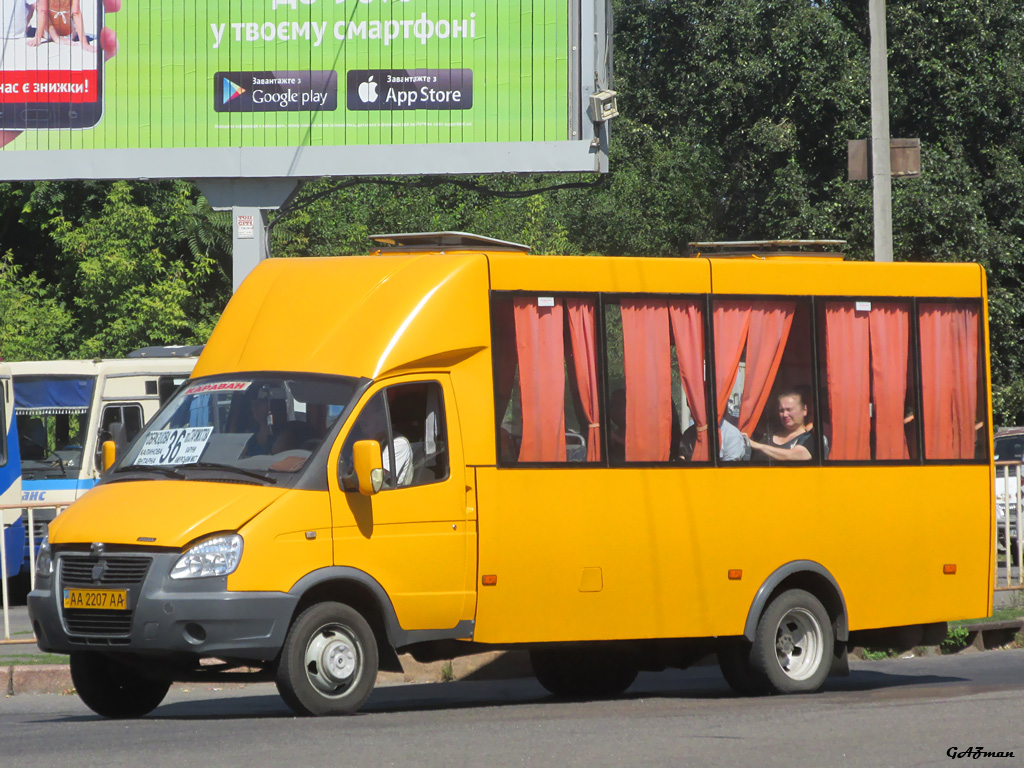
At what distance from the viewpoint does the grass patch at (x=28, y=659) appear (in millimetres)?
11664

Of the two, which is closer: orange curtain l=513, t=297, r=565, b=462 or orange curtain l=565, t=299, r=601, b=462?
orange curtain l=513, t=297, r=565, b=462

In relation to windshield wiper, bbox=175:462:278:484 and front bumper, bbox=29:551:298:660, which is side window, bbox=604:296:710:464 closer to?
windshield wiper, bbox=175:462:278:484

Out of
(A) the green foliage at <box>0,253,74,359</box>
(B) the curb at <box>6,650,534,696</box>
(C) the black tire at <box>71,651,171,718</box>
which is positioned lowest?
(B) the curb at <box>6,650,534,696</box>

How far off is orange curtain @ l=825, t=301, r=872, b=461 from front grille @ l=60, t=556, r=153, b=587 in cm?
485

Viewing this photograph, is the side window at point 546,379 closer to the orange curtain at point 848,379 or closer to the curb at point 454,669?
the curb at point 454,669

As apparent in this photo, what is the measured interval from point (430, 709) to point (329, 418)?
218cm

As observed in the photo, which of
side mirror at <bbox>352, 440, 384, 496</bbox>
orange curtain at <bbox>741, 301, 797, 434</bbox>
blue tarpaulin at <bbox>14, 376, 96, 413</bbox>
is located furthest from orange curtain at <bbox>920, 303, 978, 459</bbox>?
blue tarpaulin at <bbox>14, 376, 96, 413</bbox>

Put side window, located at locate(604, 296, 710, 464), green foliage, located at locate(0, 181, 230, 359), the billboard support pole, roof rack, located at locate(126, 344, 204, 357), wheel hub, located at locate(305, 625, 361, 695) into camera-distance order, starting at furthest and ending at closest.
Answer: green foliage, located at locate(0, 181, 230, 359), roof rack, located at locate(126, 344, 204, 357), the billboard support pole, side window, located at locate(604, 296, 710, 464), wheel hub, located at locate(305, 625, 361, 695)

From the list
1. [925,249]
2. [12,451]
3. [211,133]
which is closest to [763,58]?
[925,249]

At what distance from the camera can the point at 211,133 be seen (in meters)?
19.3

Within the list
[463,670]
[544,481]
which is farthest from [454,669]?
[544,481]

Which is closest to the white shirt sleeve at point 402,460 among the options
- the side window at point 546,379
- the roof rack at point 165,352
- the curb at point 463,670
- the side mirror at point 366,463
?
the side mirror at point 366,463

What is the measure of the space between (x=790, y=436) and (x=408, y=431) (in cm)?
287

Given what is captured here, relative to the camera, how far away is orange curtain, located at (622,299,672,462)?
10.4m
